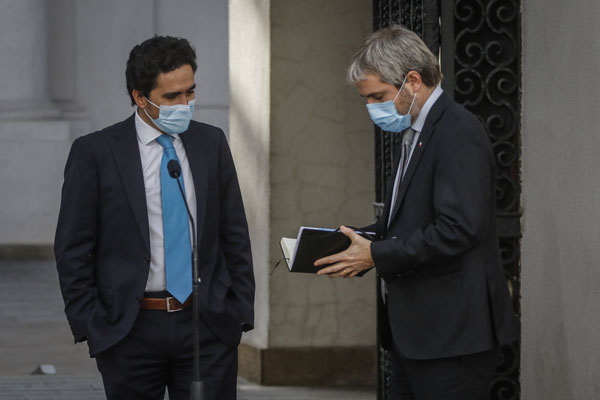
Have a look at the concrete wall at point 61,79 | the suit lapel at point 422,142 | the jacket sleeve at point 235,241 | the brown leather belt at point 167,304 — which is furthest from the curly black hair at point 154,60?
the concrete wall at point 61,79

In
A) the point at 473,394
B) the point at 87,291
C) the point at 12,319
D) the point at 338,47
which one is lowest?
the point at 12,319

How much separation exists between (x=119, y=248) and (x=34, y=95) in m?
12.4

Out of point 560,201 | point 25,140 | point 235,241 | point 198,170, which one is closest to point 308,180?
point 560,201

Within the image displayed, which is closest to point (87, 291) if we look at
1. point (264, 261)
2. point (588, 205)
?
point (588, 205)

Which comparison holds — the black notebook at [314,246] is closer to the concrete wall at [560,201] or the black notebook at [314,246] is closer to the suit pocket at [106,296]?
the suit pocket at [106,296]

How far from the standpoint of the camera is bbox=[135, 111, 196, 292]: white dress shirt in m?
3.53

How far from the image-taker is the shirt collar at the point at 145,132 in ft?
11.9

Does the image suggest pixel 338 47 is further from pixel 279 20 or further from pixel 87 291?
pixel 87 291

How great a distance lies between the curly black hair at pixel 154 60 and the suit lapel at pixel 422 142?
771 millimetres

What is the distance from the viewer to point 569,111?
4434mm

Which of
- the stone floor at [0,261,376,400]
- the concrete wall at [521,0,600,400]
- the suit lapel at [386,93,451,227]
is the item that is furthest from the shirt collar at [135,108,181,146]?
the stone floor at [0,261,376,400]

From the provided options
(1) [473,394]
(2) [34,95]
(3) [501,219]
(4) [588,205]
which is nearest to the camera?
(1) [473,394]

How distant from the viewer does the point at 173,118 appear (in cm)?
353

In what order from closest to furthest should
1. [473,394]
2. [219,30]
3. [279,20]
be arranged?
[473,394]
[279,20]
[219,30]
